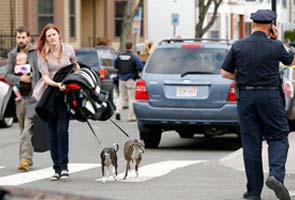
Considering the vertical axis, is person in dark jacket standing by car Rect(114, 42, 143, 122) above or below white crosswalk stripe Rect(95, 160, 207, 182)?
above

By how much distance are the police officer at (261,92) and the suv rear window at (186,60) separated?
542cm

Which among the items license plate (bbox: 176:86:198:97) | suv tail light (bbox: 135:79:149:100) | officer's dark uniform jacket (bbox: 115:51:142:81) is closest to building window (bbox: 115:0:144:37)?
officer's dark uniform jacket (bbox: 115:51:142:81)

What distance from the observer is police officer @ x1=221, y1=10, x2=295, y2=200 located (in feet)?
28.7

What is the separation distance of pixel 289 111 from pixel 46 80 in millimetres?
6837

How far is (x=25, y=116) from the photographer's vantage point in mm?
11812

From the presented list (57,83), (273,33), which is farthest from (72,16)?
(273,33)

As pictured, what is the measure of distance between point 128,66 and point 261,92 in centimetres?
1233

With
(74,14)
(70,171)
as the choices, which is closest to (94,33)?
(74,14)

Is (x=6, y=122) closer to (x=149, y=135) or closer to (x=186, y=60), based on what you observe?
(x=149, y=135)

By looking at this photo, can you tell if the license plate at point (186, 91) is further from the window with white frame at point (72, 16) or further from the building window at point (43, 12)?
the window with white frame at point (72, 16)

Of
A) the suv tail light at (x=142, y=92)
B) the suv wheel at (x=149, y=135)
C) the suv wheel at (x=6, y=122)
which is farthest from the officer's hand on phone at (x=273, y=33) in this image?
the suv wheel at (x=6, y=122)

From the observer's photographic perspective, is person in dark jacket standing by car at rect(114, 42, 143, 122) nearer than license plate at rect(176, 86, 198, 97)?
No

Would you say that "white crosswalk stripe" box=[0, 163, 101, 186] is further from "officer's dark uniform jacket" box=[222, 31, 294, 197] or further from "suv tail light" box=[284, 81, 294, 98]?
"suv tail light" box=[284, 81, 294, 98]

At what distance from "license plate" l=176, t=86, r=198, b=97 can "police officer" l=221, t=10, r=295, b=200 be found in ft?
17.0
